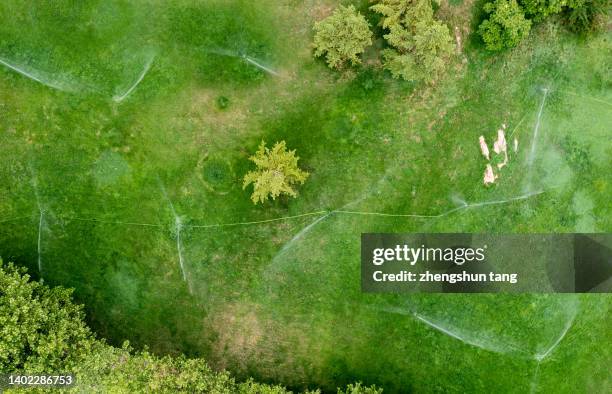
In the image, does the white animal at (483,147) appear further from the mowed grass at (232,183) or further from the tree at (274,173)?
the tree at (274,173)

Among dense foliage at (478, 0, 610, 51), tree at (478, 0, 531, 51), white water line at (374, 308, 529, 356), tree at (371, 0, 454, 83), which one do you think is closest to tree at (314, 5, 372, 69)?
tree at (371, 0, 454, 83)

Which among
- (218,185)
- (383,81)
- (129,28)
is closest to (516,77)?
(383,81)

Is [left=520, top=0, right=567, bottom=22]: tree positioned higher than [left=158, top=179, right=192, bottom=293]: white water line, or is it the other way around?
[left=520, top=0, right=567, bottom=22]: tree

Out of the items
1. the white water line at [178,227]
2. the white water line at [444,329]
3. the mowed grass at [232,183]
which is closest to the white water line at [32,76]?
the mowed grass at [232,183]

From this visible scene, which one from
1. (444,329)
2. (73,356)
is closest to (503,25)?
(444,329)

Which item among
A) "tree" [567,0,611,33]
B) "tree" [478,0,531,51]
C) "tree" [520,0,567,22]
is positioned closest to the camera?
"tree" [520,0,567,22]

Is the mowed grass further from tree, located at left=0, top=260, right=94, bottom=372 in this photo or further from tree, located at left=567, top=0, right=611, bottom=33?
tree, located at left=567, top=0, right=611, bottom=33

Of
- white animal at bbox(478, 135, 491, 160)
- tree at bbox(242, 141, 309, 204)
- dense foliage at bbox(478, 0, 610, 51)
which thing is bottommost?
tree at bbox(242, 141, 309, 204)
